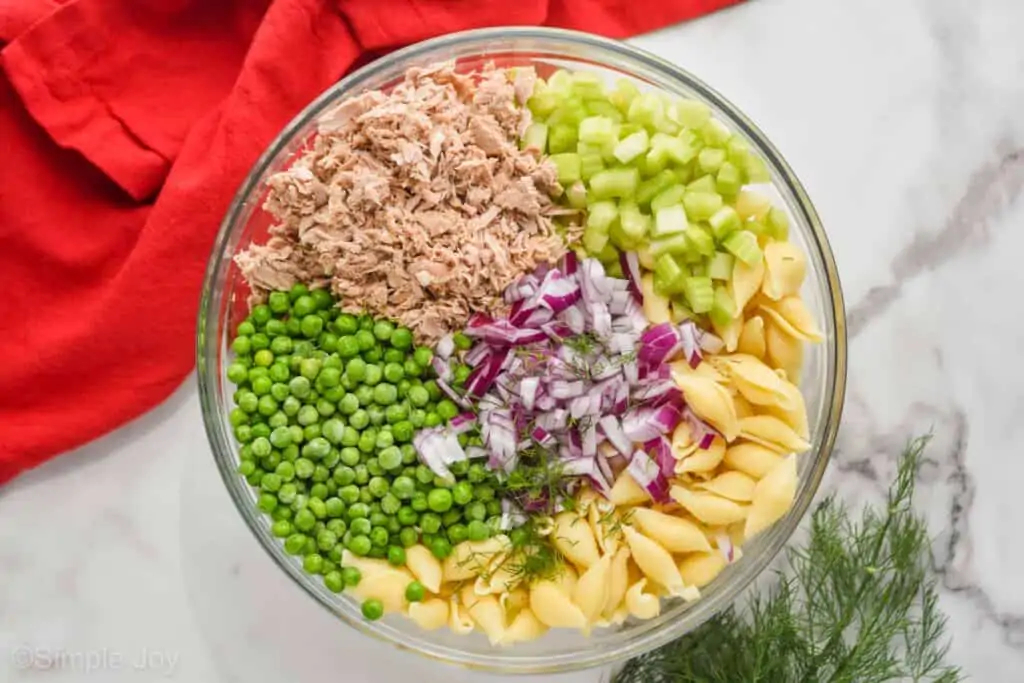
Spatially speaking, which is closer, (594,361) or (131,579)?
(594,361)

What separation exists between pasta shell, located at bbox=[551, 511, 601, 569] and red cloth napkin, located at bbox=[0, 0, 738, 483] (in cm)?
92

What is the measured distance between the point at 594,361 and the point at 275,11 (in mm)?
1020

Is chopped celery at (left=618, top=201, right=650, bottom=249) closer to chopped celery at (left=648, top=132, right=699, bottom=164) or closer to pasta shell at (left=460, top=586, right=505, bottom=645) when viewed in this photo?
chopped celery at (left=648, top=132, right=699, bottom=164)

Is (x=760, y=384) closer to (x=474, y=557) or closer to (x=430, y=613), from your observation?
(x=474, y=557)

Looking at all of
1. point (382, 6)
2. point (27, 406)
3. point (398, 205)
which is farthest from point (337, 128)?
point (27, 406)

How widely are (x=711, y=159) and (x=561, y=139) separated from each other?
30 centimetres

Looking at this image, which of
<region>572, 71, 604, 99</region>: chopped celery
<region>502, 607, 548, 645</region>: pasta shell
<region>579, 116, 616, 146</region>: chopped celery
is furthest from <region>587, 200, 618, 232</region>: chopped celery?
<region>502, 607, 548, 645</region>: pasta shell

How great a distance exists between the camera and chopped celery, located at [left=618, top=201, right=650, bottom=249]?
1.99 meters

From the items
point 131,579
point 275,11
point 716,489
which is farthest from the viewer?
point 131,579

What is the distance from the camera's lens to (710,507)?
196cm

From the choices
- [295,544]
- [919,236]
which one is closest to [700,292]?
[919,236]

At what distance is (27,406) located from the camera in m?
2.33

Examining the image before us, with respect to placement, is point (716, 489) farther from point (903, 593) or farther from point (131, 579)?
point (131, 579)

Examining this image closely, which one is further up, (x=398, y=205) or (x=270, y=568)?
(x=398, y=205)
